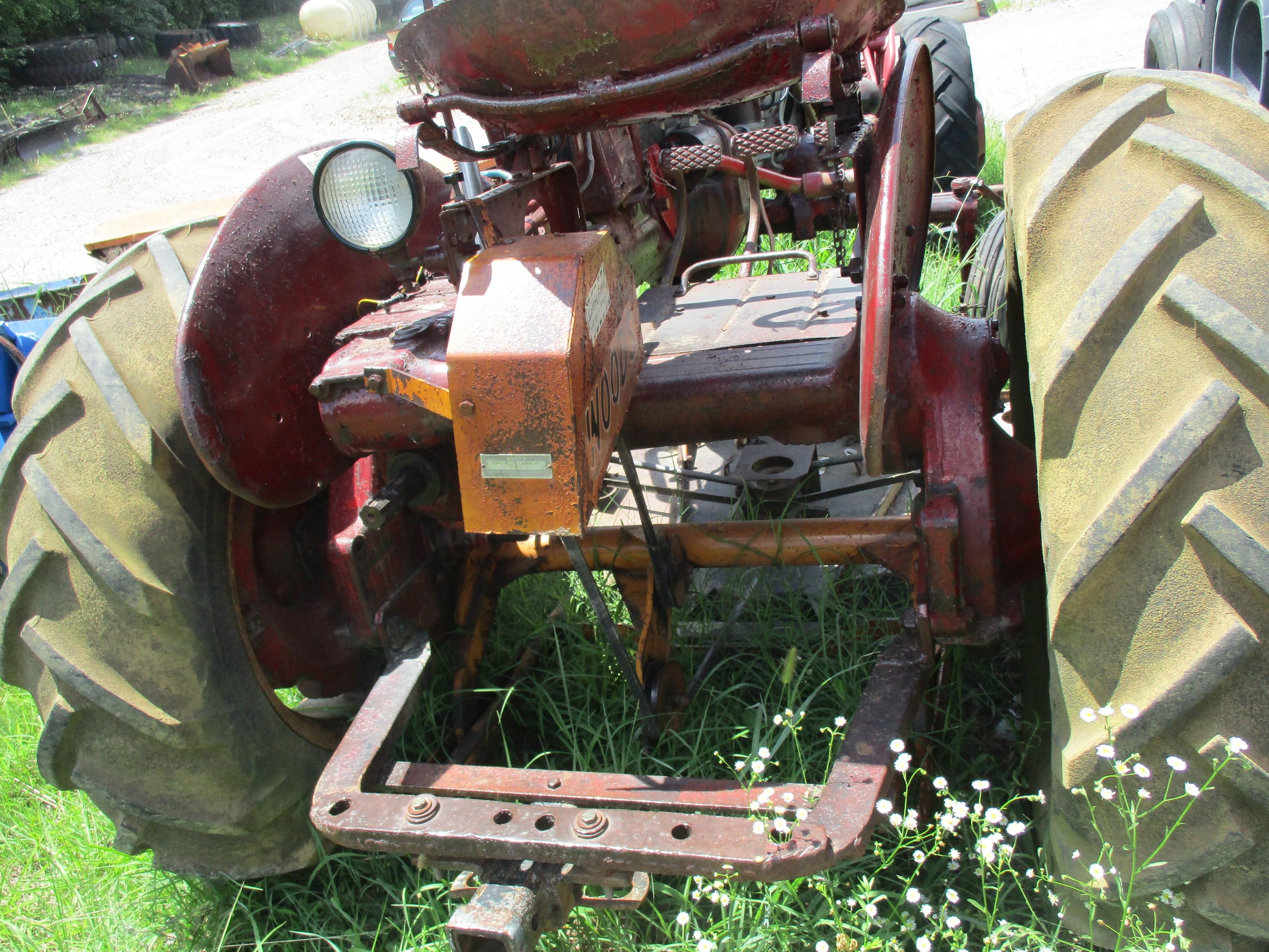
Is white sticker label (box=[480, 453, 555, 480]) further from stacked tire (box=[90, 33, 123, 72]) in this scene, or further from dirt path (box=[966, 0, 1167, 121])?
stacked tire (box=[90, 33, 123, 72])

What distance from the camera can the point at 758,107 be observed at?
4.05m

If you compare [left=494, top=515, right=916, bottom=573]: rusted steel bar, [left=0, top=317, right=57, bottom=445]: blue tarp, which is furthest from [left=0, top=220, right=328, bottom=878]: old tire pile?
[left=0, top=317, right=57, bottom=445]: blue tarp

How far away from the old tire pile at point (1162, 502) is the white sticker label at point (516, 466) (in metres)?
0.68

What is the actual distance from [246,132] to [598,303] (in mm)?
13016

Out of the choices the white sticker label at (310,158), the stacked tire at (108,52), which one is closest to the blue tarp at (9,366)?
the white sticker label at (310,158)

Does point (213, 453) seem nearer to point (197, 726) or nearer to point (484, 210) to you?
point (197, 726)

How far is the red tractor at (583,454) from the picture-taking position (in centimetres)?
120

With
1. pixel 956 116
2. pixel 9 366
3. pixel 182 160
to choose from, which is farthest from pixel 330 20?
pixel 9 366

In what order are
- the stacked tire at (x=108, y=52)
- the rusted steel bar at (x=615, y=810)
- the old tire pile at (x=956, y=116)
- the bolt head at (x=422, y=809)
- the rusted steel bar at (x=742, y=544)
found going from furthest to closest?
the stacked tire at (x=108, y=52) < the old tire pile at (x=956, y=116) < the rusted steel bar at (x=742, y=544) < the bolt head at (x=422, y=809) < the rusted steel bar at (x=615, y=810)

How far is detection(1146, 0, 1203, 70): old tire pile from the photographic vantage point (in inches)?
166

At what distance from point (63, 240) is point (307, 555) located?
796 centimetres

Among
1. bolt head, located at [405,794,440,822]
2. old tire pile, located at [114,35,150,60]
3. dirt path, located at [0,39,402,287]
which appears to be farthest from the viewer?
old tire pile, located at [114,35,150,60]

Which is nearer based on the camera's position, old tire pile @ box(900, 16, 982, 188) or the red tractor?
the red tractor

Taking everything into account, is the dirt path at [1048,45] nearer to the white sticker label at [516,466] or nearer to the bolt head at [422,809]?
the white sticker label at [516,466]
